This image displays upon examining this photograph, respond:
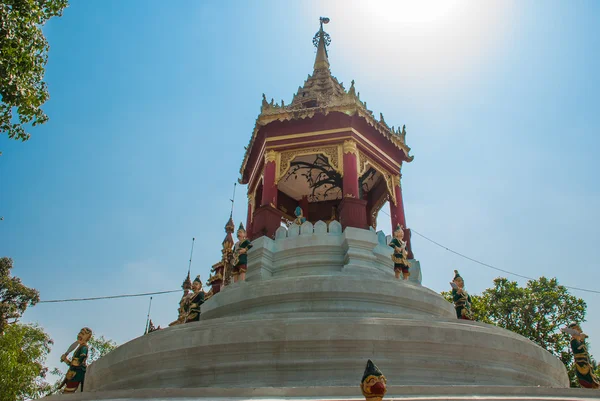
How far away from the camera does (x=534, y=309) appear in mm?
26828

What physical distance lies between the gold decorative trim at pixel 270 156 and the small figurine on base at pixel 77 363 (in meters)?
10.0

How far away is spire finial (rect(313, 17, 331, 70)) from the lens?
24.1m

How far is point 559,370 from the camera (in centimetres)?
1040

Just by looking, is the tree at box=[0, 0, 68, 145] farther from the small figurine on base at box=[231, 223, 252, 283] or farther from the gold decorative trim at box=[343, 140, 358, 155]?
the gold decorative trim at box=[343, 140, 358, 155]

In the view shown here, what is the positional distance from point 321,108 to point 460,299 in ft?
30.1

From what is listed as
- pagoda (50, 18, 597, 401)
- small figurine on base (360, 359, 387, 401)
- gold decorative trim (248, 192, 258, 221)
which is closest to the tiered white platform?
pagoda (50, 18, 597, 401)

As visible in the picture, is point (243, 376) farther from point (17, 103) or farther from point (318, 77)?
point (318, 77)

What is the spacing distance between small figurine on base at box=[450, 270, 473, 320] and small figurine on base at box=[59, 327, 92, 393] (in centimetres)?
857

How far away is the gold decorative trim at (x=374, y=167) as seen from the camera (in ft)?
58.4

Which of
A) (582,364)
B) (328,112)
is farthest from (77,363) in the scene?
(328,112)

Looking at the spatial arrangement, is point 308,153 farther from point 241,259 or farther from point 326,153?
point 241,259

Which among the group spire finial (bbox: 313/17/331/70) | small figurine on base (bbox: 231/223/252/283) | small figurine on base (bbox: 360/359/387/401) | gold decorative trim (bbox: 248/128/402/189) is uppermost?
spire finial (bbox: 313/17/331/70)

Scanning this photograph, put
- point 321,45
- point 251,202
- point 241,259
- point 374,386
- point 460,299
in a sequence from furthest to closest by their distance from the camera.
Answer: point 321,45 → point 251,202 → point 241,259 → point 460,299 → point 374,386

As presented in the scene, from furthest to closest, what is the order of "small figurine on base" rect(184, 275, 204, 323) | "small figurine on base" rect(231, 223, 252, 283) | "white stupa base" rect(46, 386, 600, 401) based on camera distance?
"small figurine on base" rect(231, 223, 252, 283) < "small figurine on base" rect(184, 275, 204, 323) < "white stupa base" rect(46, 386, 600, 401)
